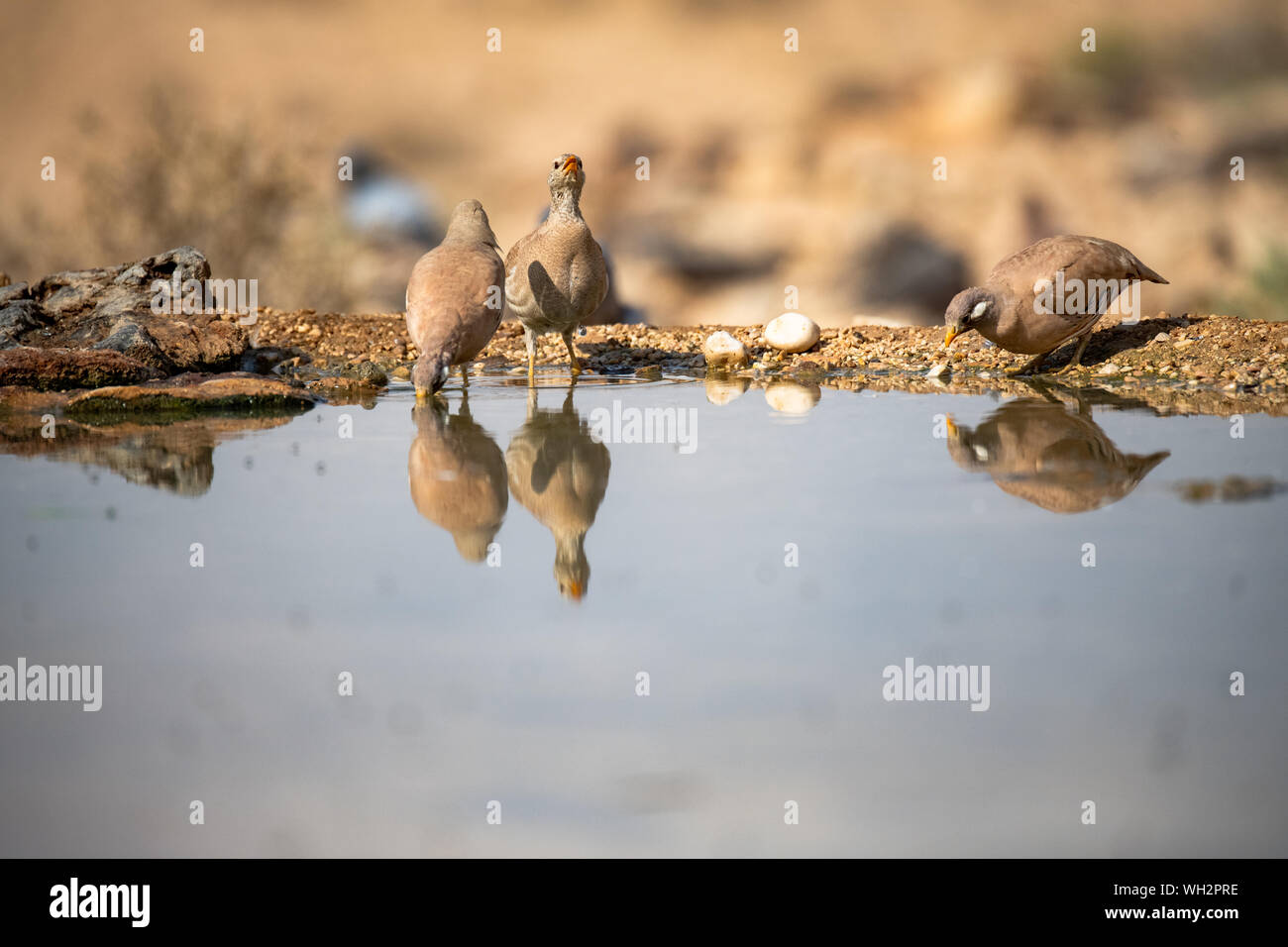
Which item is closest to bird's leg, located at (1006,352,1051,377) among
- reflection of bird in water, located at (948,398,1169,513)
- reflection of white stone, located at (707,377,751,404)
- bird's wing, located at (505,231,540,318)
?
reflection of white stone, located at (707,377,751,404)

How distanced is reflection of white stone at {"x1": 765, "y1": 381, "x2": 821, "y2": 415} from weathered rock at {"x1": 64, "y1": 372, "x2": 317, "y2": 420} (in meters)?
3.00

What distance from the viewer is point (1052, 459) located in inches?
234

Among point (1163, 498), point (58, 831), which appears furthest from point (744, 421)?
point (58, 831)

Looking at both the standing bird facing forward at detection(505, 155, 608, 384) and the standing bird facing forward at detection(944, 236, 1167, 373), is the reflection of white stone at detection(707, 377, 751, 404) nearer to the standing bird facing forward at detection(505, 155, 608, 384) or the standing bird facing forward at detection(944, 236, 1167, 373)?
the standing bird facing forward at detection(505, 155, 608, 384)

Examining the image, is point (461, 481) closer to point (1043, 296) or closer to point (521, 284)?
point (521, 284)

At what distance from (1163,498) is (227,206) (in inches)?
543

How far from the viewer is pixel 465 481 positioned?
18.4 feet

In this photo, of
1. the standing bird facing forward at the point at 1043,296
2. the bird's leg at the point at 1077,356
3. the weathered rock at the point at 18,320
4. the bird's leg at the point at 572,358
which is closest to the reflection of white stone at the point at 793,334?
the bird's leg at the point at 572,358

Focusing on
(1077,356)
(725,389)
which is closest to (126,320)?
(725,389)

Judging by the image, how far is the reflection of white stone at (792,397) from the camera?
25.8 feet

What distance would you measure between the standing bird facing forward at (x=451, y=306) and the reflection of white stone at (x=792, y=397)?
2024 millimetres

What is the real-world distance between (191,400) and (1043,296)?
219 inches

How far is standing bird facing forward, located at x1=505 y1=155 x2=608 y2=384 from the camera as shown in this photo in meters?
9.15

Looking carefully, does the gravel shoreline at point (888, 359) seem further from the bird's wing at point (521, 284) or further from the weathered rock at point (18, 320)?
the weathered rock at point (18, 320)
